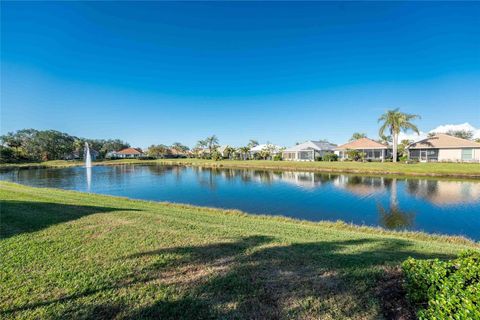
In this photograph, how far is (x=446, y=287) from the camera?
2.88 m

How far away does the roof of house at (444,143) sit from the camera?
123ft

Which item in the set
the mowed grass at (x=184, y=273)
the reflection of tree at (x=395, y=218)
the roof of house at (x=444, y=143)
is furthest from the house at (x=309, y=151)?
the mowed grass at (x=184, y=273)

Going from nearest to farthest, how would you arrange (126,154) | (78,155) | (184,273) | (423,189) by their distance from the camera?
(184,273) → (423,189) → (78,155) → (126,154)

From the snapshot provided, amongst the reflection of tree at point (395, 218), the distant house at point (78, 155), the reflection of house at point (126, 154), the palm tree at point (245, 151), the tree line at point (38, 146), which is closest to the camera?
the reflection of tree at point (395, 218)

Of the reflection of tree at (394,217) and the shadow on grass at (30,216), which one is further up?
the shadow on grass at (30,216)

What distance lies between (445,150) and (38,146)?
104562mm

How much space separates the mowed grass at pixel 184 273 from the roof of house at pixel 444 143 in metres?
42.8

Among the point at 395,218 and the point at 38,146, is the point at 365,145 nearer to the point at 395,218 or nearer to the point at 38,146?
the point at 395,218

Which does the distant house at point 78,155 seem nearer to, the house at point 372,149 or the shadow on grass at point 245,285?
the house at point 372,149

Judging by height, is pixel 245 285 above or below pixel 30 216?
below

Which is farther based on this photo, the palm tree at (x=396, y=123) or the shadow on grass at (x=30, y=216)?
the palm tree at (x=396, y=123)

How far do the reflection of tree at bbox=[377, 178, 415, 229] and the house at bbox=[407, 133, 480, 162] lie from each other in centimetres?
3074

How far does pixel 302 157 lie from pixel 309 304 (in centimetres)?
5529

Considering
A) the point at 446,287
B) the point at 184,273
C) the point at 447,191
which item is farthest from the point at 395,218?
the point at 184,273
